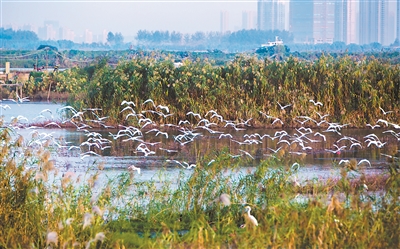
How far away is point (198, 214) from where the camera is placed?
880 centimetres

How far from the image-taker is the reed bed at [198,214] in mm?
6672

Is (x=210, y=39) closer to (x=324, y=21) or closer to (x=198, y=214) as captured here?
(x=324, y=21)

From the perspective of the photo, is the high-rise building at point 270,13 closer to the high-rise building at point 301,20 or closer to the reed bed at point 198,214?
the high-rise building at point 301,20

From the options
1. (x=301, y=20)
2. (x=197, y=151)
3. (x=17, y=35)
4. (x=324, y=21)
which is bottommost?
(x=197, y=151)

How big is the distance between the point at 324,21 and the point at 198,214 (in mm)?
148690

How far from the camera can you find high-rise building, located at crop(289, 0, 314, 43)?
496 feet

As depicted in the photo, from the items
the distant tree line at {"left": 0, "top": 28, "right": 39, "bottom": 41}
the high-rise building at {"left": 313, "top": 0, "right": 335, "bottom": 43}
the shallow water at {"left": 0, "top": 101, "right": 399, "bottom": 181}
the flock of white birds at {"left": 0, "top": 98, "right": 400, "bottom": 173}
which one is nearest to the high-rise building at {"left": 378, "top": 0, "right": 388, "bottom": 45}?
the high-rise building at {"left": 313, "top": 0, "right": 335, "bottom": 43}

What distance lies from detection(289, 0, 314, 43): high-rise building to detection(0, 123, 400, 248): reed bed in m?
142

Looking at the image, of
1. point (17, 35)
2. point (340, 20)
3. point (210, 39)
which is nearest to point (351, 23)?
point (340, 20)

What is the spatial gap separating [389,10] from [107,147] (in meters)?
149

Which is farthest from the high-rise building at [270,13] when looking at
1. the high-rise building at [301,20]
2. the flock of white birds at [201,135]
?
the flock of white birds at [201,135]

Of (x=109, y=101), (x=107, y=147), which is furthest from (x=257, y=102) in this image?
(x=107, y=147)

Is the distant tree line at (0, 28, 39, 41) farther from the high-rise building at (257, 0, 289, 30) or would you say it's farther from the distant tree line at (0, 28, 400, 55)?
the high-rise building at (257, 0, 289, 30)

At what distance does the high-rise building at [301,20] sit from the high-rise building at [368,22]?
9.86 m
